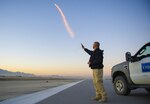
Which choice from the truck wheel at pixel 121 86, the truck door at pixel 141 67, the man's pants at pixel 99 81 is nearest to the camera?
the man's pants at pixel 99 81

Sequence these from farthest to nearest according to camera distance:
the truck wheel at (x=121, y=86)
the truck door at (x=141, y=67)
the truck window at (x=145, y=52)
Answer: the truck wheel at (x=121, y=86), the truck window at (x=145, y=52), the truck door at (x=141, y=67)

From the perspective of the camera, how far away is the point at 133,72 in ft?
31.3

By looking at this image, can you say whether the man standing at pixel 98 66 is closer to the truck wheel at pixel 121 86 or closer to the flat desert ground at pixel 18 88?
the truck wheel at pixel 121 86

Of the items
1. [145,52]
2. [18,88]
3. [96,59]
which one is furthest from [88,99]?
[18,88]

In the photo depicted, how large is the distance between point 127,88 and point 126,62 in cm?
96

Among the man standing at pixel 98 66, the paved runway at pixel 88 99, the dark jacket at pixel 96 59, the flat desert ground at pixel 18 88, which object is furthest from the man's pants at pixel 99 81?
the flat desert ground at pixel 18 88

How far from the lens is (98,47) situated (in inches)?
331

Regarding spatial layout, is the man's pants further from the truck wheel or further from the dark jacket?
the truck wheel

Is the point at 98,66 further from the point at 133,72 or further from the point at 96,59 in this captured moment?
the point at 133,72

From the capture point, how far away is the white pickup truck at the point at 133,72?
888cm

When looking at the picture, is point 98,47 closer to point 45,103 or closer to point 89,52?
point 89,52

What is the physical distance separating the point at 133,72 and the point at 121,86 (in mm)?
1075

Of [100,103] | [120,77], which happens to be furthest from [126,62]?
[100,103]

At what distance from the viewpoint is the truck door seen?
873cm
